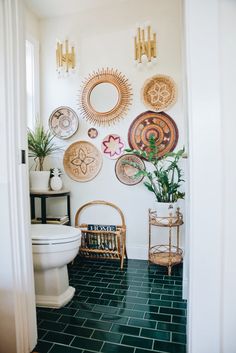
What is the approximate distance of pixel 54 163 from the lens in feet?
9.58

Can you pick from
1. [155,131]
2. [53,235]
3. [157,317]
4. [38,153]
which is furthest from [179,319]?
[38,153]

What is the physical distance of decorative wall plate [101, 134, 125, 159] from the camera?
2717mm

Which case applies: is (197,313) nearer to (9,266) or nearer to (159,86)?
(9,266)

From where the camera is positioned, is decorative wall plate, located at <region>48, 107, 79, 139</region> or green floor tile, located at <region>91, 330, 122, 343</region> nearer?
green floor tile, located at <region>91, 330, 122, 343</region>

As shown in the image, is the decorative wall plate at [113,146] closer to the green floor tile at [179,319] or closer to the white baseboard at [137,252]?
the white baseboard at [137,252]

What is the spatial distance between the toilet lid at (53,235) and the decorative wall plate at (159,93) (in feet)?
4.98

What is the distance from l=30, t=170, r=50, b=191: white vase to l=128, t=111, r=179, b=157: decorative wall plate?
38.2 inches

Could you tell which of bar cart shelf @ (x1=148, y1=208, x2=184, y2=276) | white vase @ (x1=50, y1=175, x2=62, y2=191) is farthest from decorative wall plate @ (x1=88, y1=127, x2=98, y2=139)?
bar cart shelf @ (x1=148, y1=208, x2=184, y2=276)

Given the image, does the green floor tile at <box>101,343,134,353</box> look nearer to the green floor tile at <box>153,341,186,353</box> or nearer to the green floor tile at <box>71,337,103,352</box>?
the green floor tile at <box>71,337,103,352</box>

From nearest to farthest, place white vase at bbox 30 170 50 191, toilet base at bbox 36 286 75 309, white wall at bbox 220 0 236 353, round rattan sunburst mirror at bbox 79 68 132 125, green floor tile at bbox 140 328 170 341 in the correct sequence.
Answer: white wall at bbox 220 0 236 353 → green floor tile at bbox 140 328 170 341 → toilet base at bbox 36 286 75 309 → white vase at bbox 30 170 50 191 → round rattan sunburst mirror at bbox 79 68 132 125

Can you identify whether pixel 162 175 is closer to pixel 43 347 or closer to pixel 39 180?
pixel 39 180

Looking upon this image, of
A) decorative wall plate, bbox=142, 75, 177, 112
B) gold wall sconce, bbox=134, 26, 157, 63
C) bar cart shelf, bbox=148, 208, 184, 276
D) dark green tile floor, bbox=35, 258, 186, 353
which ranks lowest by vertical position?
dark green tile floor, bbox=35, 258, 186, 353

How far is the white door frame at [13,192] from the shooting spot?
122 cm

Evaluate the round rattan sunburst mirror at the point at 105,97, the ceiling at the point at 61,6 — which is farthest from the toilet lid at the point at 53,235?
the ceiling at the point at 61,6
